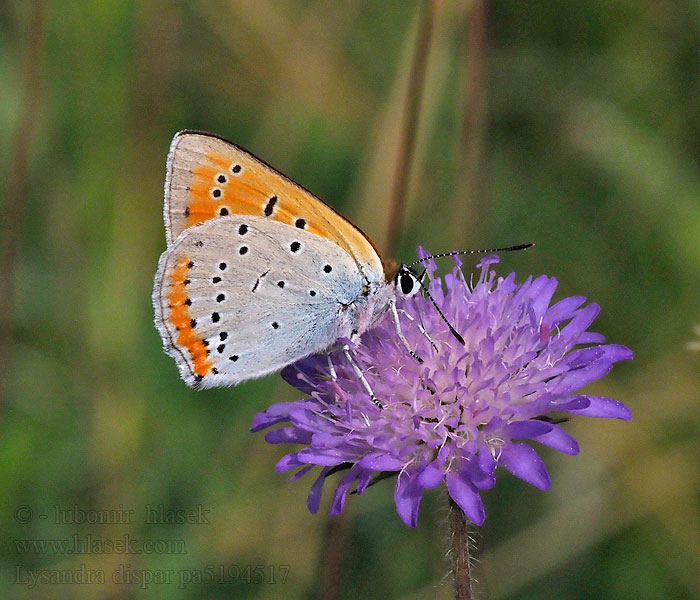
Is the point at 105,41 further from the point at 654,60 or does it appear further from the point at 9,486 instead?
the point at 654,60

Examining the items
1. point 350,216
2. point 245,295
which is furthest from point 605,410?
point 350,216

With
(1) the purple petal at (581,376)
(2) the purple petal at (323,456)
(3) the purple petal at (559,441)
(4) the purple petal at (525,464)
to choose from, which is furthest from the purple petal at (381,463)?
(1) the purple petal at (581,376)

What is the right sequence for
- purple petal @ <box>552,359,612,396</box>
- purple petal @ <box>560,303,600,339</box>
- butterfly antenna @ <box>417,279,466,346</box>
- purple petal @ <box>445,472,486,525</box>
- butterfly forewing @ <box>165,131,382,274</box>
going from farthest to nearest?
butterfly forewing @ <box>165,131,382,274</box>, purple petal @ <box>560,303,600,339</box>, butterfly antenna @ <box>417,279,466,346</box>, purple petal @ <box>552,359,612,396</box>, purple petal @ <box>445,472,486,525</box>

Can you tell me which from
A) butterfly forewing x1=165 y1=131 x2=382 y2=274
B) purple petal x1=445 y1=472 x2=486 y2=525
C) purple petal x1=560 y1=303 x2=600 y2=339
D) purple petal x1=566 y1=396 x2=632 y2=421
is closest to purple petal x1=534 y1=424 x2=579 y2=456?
purple petal x1=566 y1=396 x2=632 y2=421

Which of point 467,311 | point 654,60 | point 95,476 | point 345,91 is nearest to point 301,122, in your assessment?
point 345,91

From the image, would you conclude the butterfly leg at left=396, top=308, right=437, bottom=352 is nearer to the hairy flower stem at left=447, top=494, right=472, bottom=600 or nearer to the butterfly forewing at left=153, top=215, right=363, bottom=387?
the butterfly forewing at left=153, top=215, right=363, bottom=387

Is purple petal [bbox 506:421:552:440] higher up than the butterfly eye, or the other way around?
the butterfly eye
